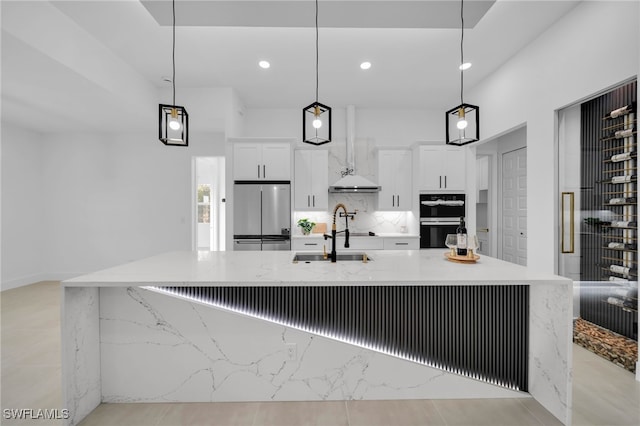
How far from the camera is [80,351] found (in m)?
1.90

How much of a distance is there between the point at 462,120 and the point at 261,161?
310cm

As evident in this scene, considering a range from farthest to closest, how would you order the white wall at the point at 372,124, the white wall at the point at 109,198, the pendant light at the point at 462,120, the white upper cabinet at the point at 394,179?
the white wall at the point at 109,198
the white wall at the point at 372,124
the white upper cabinet at the point at 394,179
the pendant light at the point at 462,120

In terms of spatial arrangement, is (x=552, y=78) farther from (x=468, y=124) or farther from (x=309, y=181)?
(x=309, y=181)

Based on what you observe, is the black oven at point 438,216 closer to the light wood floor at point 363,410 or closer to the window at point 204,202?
the light wood floor at point 363,410

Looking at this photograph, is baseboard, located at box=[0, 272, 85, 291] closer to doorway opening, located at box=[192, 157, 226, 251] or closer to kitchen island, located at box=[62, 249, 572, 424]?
doorway opening, located at box=[192, 157, 226, 251]

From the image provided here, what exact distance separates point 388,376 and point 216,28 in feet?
11.5

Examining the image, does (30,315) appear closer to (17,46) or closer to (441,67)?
(17,46)

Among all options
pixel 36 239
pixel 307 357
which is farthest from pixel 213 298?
pixel 36 239

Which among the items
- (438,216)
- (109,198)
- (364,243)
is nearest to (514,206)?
(438,216)

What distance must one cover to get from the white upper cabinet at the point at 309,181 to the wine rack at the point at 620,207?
130 inches

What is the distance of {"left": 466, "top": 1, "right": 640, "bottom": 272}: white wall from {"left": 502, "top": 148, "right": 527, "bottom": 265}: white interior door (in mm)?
1303

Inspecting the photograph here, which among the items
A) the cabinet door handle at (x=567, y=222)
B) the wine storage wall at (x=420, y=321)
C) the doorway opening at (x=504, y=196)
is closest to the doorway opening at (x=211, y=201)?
the wine storage wall at (x=420, y=321)

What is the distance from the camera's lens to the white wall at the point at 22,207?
16.0 feet

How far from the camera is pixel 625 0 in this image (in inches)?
91.3
